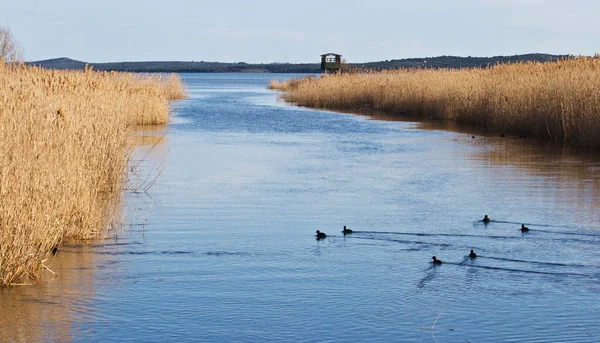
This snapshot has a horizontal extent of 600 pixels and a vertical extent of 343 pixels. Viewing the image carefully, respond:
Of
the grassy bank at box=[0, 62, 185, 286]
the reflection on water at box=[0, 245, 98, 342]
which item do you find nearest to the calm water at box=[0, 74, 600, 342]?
the reflection on water at box=[0, 245, 98, 342]

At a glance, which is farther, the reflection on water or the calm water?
the calm water

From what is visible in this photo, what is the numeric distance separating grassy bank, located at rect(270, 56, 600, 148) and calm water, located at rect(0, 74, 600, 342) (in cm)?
456

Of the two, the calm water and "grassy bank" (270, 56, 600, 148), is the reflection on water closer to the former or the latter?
the calm water

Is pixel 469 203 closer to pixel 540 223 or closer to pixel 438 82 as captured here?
pixel 540 223

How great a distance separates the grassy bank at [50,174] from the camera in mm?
7113

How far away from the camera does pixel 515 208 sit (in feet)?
36.7

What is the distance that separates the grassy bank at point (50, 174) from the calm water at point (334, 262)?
0.32 meters

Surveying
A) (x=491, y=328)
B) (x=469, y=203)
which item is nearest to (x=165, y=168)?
(x=469, y=203)

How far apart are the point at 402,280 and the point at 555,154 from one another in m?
11.4

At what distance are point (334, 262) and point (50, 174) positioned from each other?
9.26 feet

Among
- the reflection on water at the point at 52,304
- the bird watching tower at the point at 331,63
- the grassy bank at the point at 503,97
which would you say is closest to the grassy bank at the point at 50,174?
the reflection on water at the point at 52,304

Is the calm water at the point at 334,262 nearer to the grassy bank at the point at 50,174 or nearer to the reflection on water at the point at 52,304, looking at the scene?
the reflection on water at the point at 52,304

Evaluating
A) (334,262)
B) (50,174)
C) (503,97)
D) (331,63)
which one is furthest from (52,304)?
(331,63)

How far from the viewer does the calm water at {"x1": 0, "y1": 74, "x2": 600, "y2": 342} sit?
6281 millimetres
